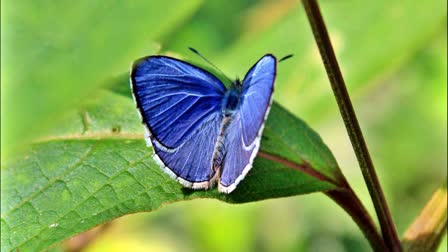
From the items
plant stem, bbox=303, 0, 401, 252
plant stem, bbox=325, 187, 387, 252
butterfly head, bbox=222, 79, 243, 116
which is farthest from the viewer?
butterfly head, bbox=222, 79, 243, 116

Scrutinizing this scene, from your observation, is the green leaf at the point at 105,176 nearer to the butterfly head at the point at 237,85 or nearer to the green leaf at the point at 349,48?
the butterfly head at the point at 237,85

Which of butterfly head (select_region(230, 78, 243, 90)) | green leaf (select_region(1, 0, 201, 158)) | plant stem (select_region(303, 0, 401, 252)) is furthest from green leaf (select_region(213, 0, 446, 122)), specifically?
green leaf (select_region(1, 0, 201, 158))

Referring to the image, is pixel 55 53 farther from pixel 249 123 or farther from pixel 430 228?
pixel 430 228

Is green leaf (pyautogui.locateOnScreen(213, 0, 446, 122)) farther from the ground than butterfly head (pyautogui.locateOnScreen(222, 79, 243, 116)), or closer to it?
closer to it

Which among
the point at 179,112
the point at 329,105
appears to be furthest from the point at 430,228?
the point at 329,105

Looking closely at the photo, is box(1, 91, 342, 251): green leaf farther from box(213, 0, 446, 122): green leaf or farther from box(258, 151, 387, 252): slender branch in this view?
box(213, 0, 446, 122): green leaf

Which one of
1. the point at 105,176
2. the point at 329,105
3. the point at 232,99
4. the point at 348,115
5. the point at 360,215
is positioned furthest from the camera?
the point at 329,105
